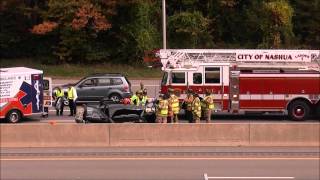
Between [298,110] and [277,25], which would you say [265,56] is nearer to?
[298,110]

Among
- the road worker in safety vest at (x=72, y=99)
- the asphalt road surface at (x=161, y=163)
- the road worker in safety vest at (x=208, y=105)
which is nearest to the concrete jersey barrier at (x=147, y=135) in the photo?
the asphalt road surface at (x=161, y=163)

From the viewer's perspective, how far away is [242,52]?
89.5 ft

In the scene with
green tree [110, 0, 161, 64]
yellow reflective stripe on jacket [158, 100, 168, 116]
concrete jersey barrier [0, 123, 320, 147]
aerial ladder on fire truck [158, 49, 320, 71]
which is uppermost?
green tree [110, 0, 161, 64]

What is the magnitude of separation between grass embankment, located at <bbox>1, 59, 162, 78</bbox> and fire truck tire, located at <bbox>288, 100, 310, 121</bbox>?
24.0 metres

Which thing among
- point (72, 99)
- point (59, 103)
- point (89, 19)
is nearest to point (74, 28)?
point (89, 19)

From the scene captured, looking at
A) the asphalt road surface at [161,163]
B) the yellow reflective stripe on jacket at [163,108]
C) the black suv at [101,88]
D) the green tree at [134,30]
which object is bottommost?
the asphalt road surface at [161,163]

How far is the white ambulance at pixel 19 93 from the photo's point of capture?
A: 25688 mm

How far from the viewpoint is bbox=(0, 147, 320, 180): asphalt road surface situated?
14719mm

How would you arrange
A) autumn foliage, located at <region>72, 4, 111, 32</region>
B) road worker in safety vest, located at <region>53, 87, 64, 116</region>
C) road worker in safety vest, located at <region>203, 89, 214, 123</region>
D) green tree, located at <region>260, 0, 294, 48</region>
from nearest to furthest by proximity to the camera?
road worker in safety vest, located at <region>203, 89, 214, 123</region> < road worker in safety vest, located at <region>53, 87, 64, 116</region> < autumn foliage, located at <region>72, 4, 111, 32</region> < green tree, located at <region>260, 0, 294, 48</region>

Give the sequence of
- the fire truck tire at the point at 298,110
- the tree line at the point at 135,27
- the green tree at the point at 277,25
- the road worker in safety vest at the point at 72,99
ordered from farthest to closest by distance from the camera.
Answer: the green tree at the point at 277,25 < the tree line at the point at 135,27 < the road worker in safety vest at the point at 72,99 < the fire truck tire at the point at 298,110

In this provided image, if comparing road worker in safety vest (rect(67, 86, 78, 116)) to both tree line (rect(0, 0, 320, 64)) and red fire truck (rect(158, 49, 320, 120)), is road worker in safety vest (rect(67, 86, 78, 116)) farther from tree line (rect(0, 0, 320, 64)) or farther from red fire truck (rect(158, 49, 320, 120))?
tree line (rect(0, 0, 320, 64))

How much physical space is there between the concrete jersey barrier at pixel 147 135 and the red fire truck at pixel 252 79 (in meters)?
7.51

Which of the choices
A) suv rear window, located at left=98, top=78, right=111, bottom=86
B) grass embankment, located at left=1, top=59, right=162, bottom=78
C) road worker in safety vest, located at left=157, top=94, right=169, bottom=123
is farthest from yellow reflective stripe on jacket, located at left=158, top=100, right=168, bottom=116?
grass embankment, located at left=1, top=59, right=162, bottom=78

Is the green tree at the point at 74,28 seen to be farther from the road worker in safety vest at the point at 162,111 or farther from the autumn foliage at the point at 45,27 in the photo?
the road worker in safety vest at the point at 162,111
